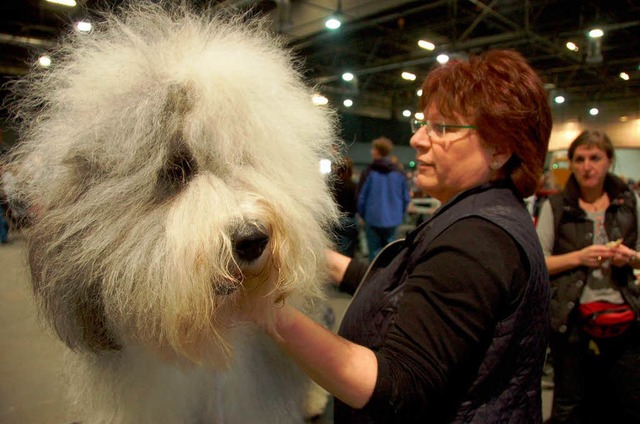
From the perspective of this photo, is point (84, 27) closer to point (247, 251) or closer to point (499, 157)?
point (247, 251)

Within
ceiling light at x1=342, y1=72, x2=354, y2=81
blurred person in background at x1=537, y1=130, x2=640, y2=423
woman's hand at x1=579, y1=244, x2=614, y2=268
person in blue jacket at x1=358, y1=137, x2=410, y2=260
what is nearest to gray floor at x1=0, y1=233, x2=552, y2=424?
blurred person in background at x1=537, y1=130, x2=640, y2=423

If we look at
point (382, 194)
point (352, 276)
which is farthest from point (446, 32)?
point (352, 276)

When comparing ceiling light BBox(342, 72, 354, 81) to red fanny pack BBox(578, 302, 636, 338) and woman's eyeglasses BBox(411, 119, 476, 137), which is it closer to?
red fanny pack BBox(578, 302, 636, 338)

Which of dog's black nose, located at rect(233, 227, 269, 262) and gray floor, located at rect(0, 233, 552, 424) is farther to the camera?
gray floor, located at rect(0, 233, 552, 424)

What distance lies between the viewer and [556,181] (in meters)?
5.98

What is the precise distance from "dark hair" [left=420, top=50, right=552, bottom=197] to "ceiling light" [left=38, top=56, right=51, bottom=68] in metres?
0.85

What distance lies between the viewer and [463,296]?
2.67 ft

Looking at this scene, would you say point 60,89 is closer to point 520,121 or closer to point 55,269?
point 55,269

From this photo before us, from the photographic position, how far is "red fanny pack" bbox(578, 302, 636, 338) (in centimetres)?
186

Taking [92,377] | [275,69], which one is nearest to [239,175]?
[275,69]

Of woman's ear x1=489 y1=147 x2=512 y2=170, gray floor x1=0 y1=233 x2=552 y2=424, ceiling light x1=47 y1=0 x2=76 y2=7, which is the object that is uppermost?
ceiling light x1=47 y1=0 x2=76 y2=7

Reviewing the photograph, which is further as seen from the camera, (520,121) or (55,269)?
(520,121)

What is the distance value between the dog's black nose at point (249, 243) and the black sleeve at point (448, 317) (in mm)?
302

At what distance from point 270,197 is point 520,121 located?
0.58m
